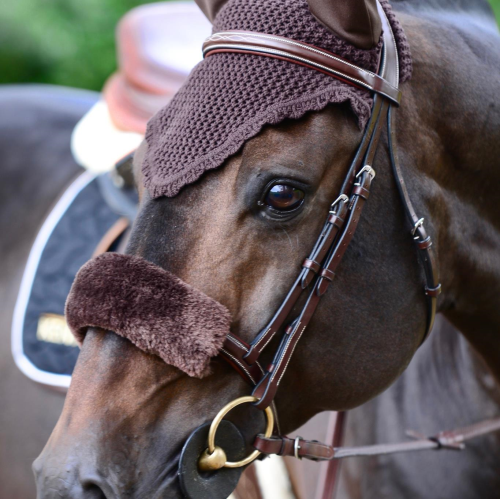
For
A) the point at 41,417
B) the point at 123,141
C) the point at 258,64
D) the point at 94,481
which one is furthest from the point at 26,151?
the point at 94,481

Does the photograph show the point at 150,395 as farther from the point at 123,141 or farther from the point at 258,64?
the point at 123,141

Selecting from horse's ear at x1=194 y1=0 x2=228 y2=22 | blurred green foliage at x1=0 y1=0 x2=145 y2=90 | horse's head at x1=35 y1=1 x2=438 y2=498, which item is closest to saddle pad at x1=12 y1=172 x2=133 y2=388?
horse's ear at x1=194 y1=0 x2=228 y2=22

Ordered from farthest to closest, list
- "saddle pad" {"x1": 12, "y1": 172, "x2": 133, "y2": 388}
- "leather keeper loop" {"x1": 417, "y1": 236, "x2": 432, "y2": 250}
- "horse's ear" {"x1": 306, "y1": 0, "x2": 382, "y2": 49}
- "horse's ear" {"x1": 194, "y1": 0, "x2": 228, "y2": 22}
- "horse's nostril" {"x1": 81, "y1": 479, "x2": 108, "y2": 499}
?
"saddle pad" {"x1": 12, "y1": 172, "x2": 133, "y2": 388} < "horse's ear" {"x1": 194, "y1": 0, "x2": 228, "y2": 22} < "leather keeper loop" {"x1": 417, "y1": 236, "x2": 432, "y2": 250} < "horse's ear" {"x1": 306, "y1": 0, "x2": 382, "y2": 49} < "horse's nostril" {"x1": 81, "y1": 479, "x2": 108, "y2": 499}

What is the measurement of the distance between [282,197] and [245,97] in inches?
7.8

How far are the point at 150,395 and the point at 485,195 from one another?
2.86 feet

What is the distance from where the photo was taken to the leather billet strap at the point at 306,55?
1.17 m

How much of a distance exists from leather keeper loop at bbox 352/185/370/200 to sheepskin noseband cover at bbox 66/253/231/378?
333mm

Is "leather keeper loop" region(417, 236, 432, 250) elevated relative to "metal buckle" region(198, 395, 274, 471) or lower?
elevated

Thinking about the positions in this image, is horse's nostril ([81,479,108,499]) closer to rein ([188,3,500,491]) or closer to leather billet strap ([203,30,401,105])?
rein ([188,3,500,491])

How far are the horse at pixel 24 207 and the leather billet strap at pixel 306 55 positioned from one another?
1364 millimetres

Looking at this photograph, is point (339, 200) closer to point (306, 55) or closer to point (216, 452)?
point (306, 55)

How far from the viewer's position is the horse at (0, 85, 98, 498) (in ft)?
6.85

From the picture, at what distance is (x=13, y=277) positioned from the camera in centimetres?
228

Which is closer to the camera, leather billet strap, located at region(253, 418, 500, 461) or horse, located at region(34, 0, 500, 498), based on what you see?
horse, located at region(34, 0, 500, 498)
